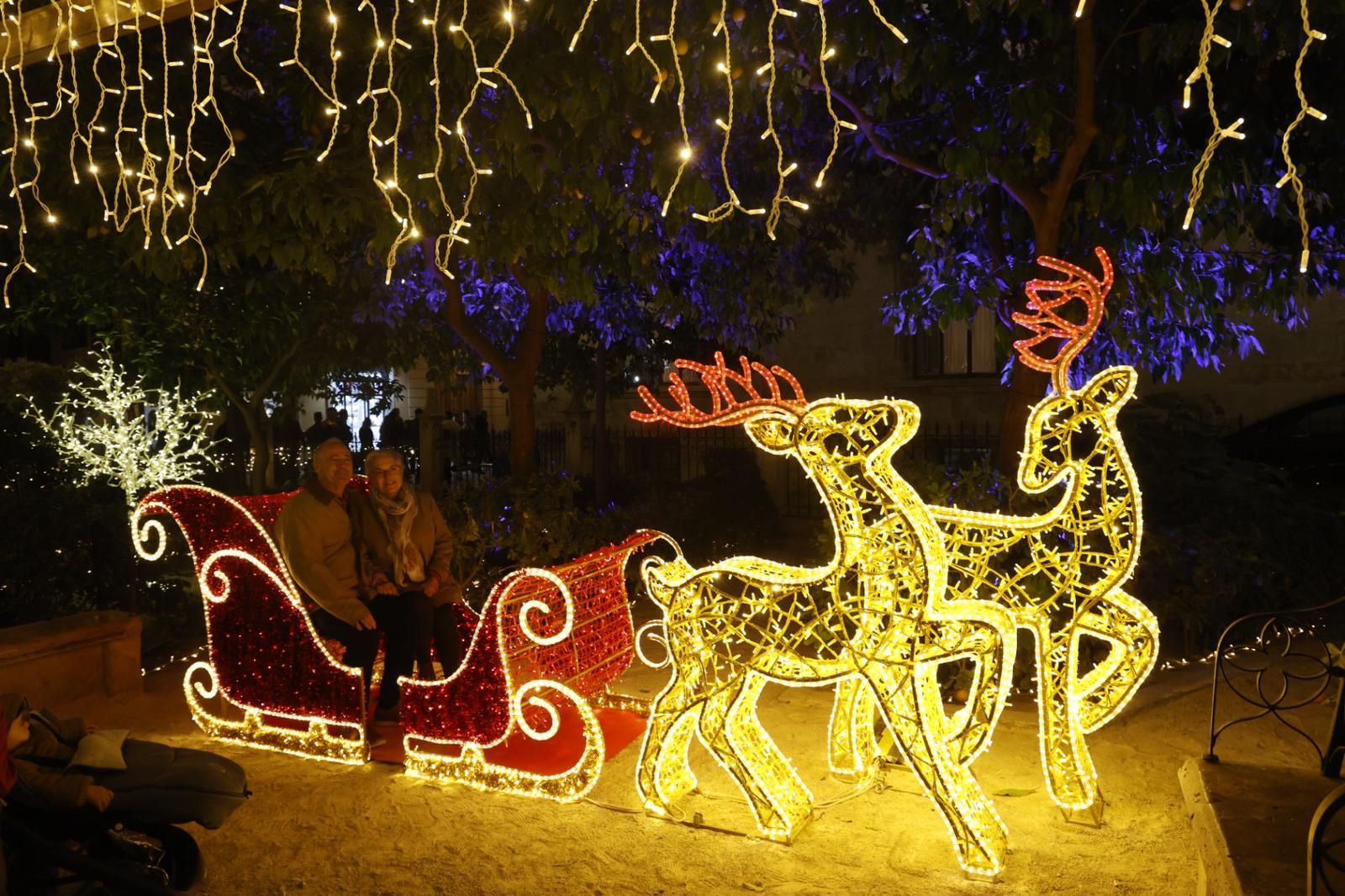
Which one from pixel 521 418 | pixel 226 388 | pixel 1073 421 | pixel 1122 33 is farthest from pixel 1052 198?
pixel 226 388

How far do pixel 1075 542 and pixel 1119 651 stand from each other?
530 millimetres

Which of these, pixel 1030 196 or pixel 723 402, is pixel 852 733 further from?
pixel 1030 196

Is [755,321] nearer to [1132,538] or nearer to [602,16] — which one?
[602,16]

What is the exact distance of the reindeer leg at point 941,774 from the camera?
12.1 ft

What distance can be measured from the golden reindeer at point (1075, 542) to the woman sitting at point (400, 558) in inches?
100

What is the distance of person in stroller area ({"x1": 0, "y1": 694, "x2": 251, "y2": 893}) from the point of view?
317 cm

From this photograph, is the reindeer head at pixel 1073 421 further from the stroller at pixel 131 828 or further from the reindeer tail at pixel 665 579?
the stroller at pixel 131 828

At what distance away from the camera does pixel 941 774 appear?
145 inches

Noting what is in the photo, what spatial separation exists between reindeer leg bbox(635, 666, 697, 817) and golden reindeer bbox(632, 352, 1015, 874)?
1cm

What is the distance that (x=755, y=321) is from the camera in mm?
10992

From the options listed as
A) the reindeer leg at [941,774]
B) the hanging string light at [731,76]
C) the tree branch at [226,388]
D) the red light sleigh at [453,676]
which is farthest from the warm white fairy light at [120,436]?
the reindeer leg at [941,774]

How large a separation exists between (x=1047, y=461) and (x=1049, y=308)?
60cm

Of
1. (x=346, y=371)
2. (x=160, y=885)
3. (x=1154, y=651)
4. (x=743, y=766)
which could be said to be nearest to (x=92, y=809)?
(x=160, y=885)

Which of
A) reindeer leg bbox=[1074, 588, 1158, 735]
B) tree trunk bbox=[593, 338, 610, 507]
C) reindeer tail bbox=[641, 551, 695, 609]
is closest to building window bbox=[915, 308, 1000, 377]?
tree trunk bbox=[593, 338, 610, 507]
